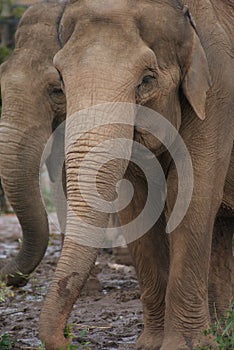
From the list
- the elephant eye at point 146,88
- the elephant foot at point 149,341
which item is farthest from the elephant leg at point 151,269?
the elephant eye at point 146,88

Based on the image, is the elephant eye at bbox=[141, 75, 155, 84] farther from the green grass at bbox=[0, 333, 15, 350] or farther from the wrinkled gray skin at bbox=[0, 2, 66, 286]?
the wrinkled gray skin at bbox=[0, 2, 66, 286]

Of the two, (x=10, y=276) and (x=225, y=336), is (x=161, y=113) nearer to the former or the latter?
(x=225, y=336)

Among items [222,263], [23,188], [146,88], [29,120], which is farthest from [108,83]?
[222,263]

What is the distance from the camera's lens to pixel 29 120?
8.76m

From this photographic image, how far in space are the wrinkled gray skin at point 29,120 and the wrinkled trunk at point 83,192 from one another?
85.2 inches

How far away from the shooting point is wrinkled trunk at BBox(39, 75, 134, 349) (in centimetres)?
590

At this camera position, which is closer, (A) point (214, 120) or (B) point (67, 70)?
(B) point (67, 70)

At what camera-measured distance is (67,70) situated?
6555 mm

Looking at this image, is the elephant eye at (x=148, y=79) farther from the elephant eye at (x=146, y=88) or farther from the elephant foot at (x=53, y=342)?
the elephant foot at (x=53, y=342)

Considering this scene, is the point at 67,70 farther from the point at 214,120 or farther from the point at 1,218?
the point at 1,218

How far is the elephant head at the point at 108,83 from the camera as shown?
19.8ft

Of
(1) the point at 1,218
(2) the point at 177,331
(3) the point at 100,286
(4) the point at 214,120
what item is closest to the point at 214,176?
(4) the point at 214,120

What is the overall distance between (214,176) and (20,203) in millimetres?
1903

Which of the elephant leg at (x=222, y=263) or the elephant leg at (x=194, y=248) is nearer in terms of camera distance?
the elephant leg at (x=194, y=248)
